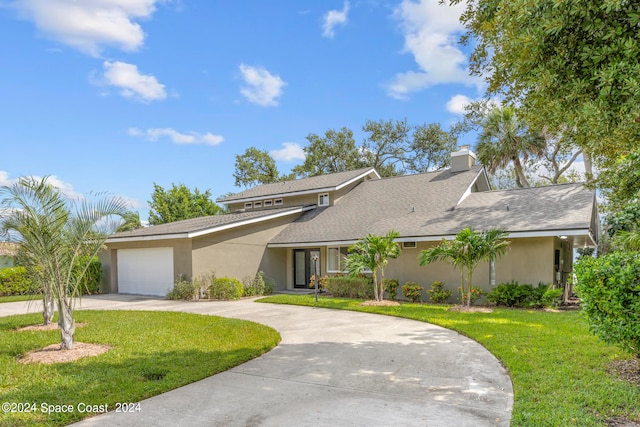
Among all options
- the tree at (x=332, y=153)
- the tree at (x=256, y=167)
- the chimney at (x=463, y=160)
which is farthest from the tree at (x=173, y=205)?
the chimney at (x=463, y=160)

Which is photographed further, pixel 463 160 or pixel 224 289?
pixel 463 160

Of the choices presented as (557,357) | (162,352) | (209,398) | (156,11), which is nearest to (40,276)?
(162,352)

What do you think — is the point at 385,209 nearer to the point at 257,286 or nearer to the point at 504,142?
the point at 257,286

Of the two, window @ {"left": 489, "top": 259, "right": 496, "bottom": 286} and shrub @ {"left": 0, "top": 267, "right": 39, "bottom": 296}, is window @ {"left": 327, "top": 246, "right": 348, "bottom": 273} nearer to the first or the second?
window @ {"left": 489, "top": 259, "right": 496, "bottom": 286}

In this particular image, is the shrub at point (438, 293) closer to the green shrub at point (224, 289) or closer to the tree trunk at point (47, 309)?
the green shrub at point (224, 289)

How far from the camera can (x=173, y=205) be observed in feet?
110

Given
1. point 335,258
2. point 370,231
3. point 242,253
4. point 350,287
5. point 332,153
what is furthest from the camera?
point 332,153

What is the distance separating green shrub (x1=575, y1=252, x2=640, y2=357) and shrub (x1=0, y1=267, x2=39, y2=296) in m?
20.9

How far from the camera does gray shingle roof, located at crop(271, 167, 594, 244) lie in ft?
44.0

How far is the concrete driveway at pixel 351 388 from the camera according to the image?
4012mm

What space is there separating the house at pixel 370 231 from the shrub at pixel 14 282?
3.34 meters

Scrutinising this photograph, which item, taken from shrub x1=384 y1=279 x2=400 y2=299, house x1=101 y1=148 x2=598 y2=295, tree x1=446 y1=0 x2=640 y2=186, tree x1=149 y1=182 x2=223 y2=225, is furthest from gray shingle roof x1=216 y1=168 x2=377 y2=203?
tree x1=446 y1=0 x2=640 y2=186

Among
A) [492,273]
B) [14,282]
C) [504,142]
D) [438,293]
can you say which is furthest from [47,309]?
[504,142]

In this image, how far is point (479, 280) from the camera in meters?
13.9
